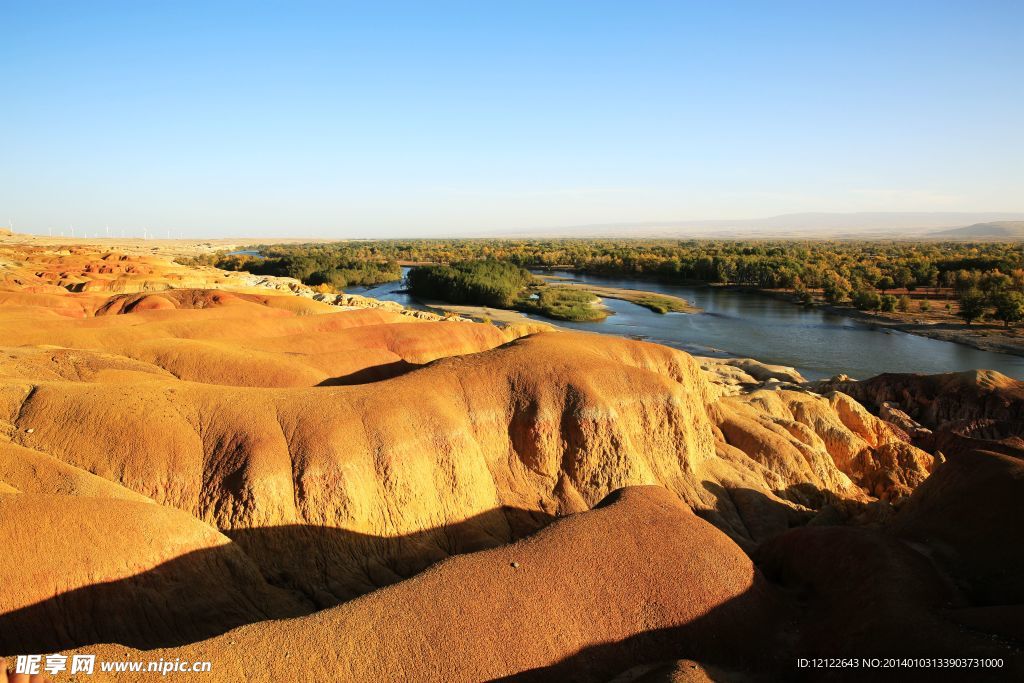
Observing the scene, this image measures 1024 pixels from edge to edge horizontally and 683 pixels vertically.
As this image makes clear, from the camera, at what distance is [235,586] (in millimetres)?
11852

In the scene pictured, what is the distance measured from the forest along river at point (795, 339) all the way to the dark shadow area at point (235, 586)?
40.8 metres

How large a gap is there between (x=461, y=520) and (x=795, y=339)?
5328 cm

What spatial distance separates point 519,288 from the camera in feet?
287

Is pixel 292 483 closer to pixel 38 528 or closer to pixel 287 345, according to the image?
pixel 38 528

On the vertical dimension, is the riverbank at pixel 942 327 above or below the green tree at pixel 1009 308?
below

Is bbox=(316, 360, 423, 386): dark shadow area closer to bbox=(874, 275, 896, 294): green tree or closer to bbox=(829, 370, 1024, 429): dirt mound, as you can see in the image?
bbox=(829, 370, 1024, 429): dirt mound

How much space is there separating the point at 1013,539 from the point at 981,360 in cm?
4724

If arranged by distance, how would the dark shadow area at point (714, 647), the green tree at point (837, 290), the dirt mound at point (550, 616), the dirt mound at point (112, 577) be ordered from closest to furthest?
the dirt mound at point (550, 616), the dirt mound at point (112, 577), the dark shadow area at point (714, 647), the green tree at point (837, 290)

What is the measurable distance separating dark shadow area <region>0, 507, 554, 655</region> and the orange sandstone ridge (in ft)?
0.16

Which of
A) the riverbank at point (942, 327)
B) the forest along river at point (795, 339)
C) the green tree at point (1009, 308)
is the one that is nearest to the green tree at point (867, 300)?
the riverbank at point (942, 327)

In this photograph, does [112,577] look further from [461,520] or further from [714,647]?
[714,647]

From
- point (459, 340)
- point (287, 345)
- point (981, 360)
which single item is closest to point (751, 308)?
point (981, 360)

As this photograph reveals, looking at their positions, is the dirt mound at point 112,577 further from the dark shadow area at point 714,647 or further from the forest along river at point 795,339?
the forest along river at point 795,339

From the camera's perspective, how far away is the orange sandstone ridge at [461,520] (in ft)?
32.2
